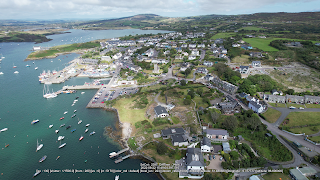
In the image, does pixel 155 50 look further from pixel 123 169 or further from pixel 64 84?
pixel 123 169

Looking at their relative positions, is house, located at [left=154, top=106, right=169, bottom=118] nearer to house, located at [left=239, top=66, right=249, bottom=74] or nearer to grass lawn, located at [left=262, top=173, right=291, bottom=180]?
grass lawn, located at [left=262, top=173, right=291, bottom=180]

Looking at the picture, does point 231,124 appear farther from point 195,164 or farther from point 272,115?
point 195,164

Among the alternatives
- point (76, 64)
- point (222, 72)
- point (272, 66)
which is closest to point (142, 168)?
point (222, 72)

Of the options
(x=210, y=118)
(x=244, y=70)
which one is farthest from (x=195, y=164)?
(x=244, y=70)

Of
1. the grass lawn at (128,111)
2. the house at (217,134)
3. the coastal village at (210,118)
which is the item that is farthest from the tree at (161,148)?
the grass lawn at (128,111)

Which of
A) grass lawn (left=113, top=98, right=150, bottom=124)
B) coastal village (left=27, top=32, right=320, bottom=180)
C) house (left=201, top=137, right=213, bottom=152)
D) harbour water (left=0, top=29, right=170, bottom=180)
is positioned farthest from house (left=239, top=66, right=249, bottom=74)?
harbour water (left=0, top=29, right=170, bottom=180)
